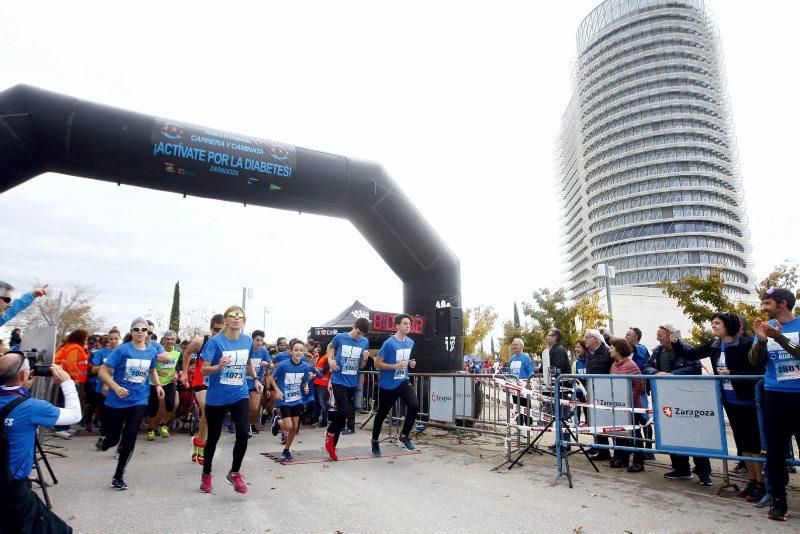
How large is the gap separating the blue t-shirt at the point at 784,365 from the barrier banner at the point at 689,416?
658mm

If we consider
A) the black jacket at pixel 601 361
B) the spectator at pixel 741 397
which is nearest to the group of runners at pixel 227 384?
the black jacket at pixel 601 361

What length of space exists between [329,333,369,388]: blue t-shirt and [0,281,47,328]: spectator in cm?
403

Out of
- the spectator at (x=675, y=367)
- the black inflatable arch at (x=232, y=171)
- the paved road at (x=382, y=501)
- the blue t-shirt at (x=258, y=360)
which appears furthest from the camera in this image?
the blue t-shirt at (x=258, y=360)

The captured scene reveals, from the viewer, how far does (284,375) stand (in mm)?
7445

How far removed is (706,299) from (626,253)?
78.4m

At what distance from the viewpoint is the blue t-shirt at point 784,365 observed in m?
4.51

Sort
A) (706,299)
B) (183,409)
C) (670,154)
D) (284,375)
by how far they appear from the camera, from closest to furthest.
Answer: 1. (284,375)
2. (183,409)
3. (706,299)
4. (670,154)

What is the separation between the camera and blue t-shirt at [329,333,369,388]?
7.86 metres

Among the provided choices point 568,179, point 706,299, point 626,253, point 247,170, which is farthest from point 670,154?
point 247,170

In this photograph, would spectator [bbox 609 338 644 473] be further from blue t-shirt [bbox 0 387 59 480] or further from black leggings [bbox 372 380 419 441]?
blue t-shirt [bbox 0 387 59 480]

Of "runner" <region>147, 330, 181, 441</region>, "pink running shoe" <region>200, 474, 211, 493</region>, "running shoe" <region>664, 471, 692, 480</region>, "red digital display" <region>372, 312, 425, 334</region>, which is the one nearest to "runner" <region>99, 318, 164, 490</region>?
"pink running shoe" <region>200, 474, 211, 493</region>

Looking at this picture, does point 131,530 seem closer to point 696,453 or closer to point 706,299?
point 696,453

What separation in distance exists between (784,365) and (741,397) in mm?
992

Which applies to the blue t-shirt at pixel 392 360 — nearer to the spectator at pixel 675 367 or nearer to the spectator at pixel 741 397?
the spectator at pixel 675 367
